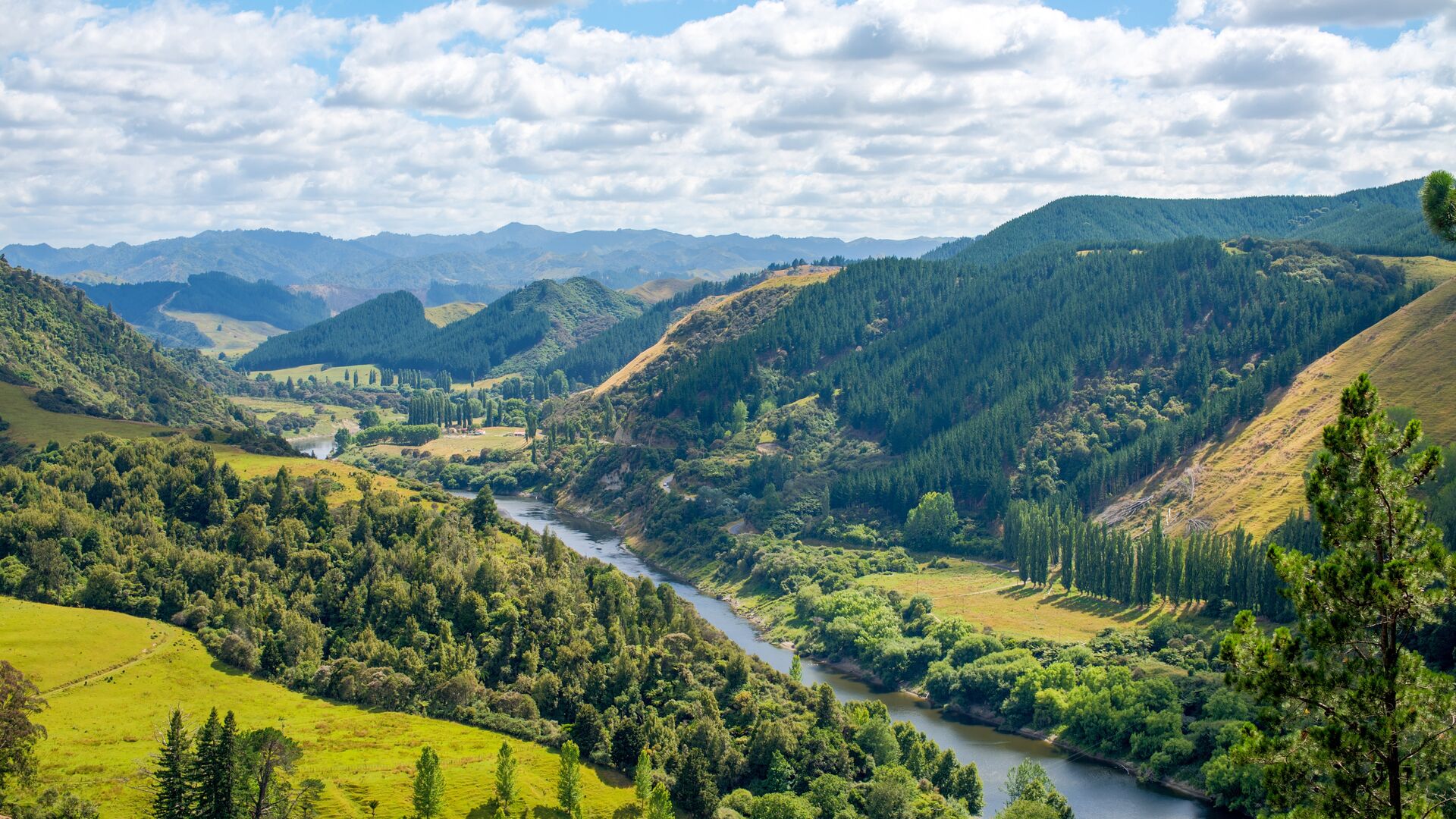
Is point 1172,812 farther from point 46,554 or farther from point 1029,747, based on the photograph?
point 46,554

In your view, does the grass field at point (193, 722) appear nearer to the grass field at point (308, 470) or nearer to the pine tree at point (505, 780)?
the pine tree at point (505, 780)

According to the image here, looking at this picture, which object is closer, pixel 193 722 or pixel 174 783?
pixel 174 783

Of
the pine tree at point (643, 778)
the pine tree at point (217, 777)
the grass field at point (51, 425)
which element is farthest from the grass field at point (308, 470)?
the pine tree at point (217, 777)

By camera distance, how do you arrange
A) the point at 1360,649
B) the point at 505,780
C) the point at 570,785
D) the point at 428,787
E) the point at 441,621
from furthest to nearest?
the point at 441,621
the point at 570,785
the point at 505,780
the point at 428,787
the point at 1360,649

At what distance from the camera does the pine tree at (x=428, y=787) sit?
270 ft

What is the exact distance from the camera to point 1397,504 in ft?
103

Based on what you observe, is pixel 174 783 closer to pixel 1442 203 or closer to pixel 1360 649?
pixel 1360 649

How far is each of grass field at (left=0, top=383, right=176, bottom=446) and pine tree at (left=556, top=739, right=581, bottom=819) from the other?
99.4 meters

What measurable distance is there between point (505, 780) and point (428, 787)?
6.15 metres

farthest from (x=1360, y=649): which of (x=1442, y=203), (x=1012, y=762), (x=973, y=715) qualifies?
(x=973, y=715)

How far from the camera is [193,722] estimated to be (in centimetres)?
9494

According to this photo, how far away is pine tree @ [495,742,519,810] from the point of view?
283 feet

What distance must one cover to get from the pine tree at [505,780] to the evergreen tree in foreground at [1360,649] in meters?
63.1

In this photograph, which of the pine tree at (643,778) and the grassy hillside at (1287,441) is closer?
the pine tree at (643,778)
